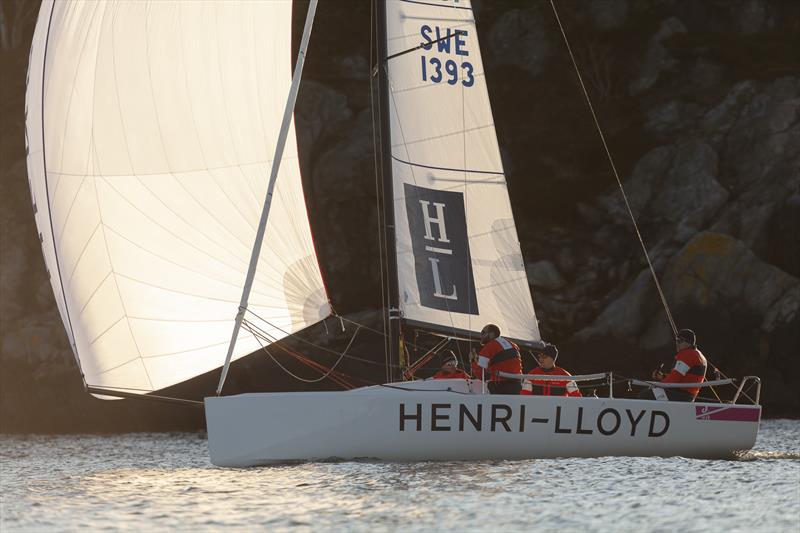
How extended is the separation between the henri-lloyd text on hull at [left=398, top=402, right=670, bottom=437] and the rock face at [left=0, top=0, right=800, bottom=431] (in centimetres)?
1187

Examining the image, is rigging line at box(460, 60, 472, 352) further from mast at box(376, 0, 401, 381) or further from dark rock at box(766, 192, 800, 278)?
dark rock at box(766, 192, 800, 278)

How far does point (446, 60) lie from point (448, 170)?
1.71 m

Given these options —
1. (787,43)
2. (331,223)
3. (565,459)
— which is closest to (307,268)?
(565,459)

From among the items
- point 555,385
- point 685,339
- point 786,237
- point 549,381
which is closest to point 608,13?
point 786,237

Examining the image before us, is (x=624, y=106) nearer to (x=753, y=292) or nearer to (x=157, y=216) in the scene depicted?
(x=753, y=292)

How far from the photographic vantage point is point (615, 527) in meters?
8.91

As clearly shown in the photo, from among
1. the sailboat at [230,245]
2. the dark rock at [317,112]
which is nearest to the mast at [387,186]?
the sailboat at [230,245]

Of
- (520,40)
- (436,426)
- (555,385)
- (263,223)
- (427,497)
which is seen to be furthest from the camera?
(520,40)

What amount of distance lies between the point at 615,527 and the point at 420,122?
7995mm

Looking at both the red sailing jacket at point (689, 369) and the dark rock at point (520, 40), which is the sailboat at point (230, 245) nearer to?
the red sailing jacket at point (689, 369)

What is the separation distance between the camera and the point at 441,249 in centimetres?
1551

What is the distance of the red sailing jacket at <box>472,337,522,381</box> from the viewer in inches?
547

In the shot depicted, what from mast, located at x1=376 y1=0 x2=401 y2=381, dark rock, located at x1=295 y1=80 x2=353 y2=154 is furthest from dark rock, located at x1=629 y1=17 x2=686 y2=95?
mast, located at x1=376 y1=0 x2=401 y2=381

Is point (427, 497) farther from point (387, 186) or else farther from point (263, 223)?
point (387, 186)
